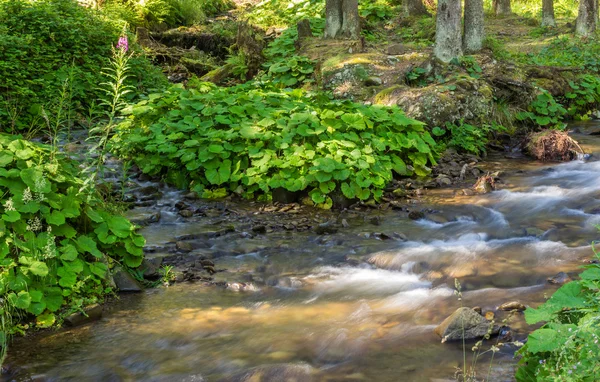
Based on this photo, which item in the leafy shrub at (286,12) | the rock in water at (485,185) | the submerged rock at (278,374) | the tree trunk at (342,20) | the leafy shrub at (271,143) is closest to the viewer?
the submerged rock at (278,374)

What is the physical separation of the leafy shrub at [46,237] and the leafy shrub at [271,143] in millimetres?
3138

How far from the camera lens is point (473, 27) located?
46.4ft

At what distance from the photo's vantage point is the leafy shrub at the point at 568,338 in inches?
114

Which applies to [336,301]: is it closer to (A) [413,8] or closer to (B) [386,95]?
(B) [386,95]

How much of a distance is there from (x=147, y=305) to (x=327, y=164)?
3397mm

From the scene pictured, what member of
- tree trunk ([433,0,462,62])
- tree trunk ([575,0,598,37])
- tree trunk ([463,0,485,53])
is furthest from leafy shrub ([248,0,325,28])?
tree trunk ([575,0,598,37])

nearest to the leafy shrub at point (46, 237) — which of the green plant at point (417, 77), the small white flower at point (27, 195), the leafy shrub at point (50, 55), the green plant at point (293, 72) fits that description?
the small white flower at point (27, 195)

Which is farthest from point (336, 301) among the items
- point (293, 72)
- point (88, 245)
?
point (293, 72)

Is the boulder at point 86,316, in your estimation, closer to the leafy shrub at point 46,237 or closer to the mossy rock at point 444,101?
the leafy shrub at point 46,237

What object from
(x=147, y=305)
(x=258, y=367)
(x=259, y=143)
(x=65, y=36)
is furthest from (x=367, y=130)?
(x=65, y=36)

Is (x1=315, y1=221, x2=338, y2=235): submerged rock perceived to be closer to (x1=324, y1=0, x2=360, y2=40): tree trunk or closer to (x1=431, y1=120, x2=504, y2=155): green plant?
(x1=431, y1=120, x2=504, y2=155): green plant

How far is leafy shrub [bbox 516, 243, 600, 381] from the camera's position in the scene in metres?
2.89

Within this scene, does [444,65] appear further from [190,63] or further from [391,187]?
[190,63]

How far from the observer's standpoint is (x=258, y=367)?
4.27 metres
